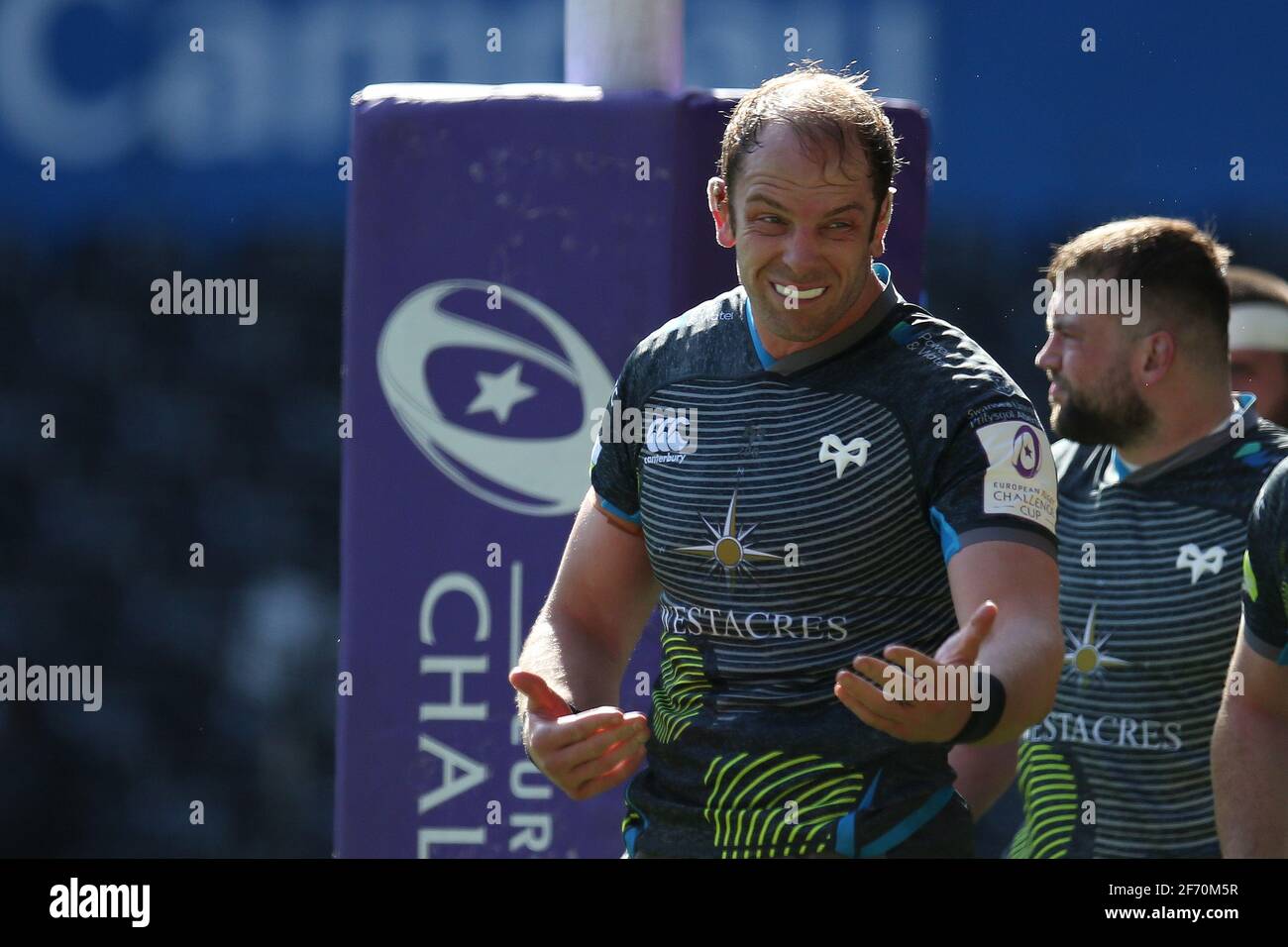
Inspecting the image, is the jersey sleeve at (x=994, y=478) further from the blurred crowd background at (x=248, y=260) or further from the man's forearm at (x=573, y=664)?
the blurred crowd background at (x=248, y=260)

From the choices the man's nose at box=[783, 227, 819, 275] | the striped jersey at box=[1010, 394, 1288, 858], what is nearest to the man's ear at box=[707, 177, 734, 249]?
the man's nose at box=[783, 227, 819, 275]

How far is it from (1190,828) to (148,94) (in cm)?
309

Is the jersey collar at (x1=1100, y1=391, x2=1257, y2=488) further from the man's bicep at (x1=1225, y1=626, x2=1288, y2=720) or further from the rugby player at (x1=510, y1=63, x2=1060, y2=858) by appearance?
the rugby player at (x1=510, y1=63, x2=1060, y2=858)

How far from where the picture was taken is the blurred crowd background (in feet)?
14.9

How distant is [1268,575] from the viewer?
2.38 metres

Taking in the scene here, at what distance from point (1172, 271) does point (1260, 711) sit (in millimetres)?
1078

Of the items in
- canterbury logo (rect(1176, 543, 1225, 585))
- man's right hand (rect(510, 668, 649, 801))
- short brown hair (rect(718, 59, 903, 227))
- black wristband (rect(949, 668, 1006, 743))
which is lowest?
man's right hand (rect(510, 668, 649, 801))

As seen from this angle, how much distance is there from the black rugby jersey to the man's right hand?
0.47 ft

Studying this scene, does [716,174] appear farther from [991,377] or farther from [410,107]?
[991,377]

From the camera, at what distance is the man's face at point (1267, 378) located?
3.81 meters

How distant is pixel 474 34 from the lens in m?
4.54

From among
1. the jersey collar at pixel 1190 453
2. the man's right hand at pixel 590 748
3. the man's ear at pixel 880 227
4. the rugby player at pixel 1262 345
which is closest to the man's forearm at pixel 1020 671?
the man's right hand at pixel 590 748
